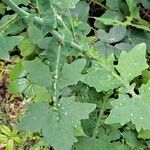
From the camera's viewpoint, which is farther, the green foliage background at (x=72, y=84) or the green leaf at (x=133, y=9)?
the green leaf at (x=133, y=9)

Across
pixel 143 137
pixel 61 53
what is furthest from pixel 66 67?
pixel 143 137

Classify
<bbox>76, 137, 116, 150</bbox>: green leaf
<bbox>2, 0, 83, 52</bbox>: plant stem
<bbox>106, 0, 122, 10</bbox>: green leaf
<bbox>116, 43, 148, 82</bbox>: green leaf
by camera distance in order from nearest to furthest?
<bbox>2, 0, 83, 52</bbox>: plant stem
<bbox>116, 43, 148, 82</bbox>: green leaf
<bbox>76, 137, 116, 150</bbox>: green leaf
<bbox>106, 0, 122, 10</bbox>: green leaf

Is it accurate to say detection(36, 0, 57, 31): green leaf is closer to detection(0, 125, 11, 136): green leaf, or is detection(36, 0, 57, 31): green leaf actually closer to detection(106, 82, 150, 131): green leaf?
detection(106, 82, 150, 131): green leaf

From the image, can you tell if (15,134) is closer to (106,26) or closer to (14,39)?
(106,26)

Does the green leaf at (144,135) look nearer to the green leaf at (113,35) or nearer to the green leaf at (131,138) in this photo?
the green leaf at (131,138)

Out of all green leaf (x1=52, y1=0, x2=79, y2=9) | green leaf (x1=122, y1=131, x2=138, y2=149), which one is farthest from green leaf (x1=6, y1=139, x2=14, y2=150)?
green leaf (x1=52, y1=0, x2=79, y2=9)

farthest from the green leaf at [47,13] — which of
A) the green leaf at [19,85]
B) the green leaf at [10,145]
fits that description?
the green leaf at [10,145]

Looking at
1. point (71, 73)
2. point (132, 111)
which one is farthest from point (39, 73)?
point (132, 111)
